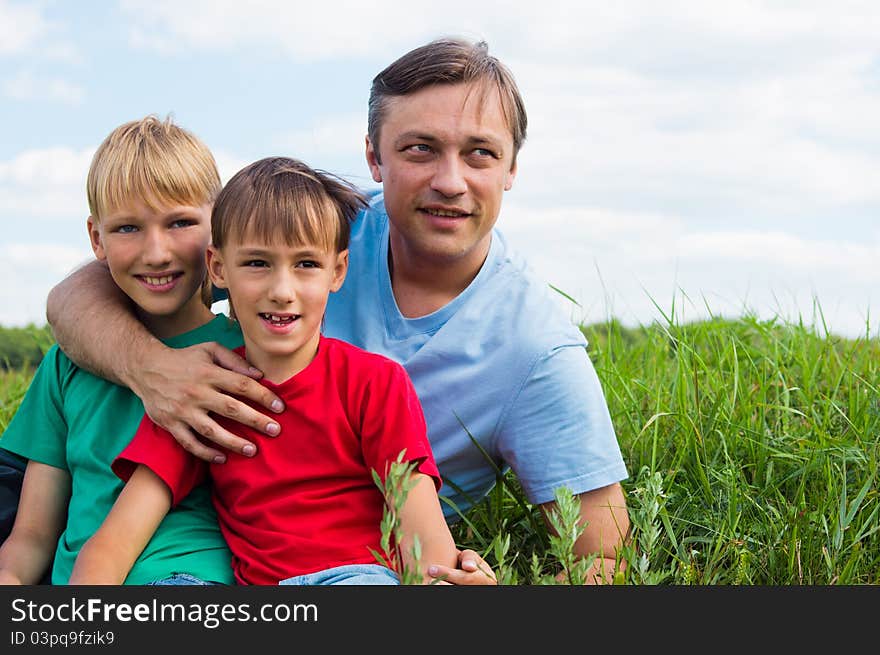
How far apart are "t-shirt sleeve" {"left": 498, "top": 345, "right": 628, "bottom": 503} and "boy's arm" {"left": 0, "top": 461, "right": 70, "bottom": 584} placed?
1479mm

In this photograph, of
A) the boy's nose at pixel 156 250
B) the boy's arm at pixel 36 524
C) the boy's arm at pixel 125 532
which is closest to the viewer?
the boy's arm at pixel 125 532

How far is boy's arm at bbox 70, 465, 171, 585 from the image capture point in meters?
Answer: 2.71

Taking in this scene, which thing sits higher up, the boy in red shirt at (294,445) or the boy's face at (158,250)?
the boy's face at (158,250)

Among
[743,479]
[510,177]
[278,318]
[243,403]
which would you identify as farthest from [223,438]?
[743,479]

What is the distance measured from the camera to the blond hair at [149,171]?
10.0ft

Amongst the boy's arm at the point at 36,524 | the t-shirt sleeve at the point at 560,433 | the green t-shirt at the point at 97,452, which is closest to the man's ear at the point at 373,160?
the green t-shirt at the point at 97,452

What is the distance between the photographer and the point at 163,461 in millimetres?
2846

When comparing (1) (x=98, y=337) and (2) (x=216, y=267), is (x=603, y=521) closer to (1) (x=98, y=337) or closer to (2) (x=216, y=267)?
(2) (x=216, y=267)

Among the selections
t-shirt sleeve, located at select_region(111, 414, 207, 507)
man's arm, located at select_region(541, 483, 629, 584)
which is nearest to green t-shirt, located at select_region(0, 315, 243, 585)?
t-shirt sleeve, located at select_region(111, 414, 207, 507)

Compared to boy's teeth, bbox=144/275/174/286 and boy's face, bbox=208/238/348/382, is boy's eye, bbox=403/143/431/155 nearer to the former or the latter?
boy's face, bbox=208/238/348/382

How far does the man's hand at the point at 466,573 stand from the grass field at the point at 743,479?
14 centimetres

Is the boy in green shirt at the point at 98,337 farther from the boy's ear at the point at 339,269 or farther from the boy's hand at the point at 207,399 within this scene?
the boy's ear at the point at 339,269

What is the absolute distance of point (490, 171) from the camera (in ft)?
10.9

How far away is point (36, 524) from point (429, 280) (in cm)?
151
